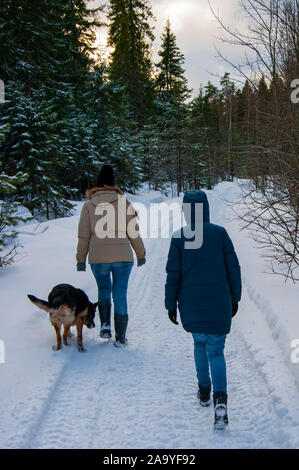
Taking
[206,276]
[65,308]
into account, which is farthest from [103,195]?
[206,276]

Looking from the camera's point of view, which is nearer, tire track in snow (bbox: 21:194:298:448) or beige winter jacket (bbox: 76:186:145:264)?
tire track in snow (bbox: 21:194:298:448)

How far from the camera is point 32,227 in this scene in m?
12.0

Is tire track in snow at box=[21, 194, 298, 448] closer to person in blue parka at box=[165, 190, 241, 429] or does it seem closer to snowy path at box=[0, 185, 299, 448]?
snowy path at box=[0, 185, 299, 448]

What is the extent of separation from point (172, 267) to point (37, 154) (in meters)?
11.8

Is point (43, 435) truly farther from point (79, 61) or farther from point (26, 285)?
point (79, 61)

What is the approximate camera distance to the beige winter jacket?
438 cm

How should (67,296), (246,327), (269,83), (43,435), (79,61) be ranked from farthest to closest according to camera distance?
1. (79,61)
2. (269,83)
3. (246,327)
4. (67,296)
5. (43,435)

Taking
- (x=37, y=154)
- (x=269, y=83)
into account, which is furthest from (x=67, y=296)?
(x=37, y=154)

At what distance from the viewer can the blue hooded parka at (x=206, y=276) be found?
2.90 meters

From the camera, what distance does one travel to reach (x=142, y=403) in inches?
131

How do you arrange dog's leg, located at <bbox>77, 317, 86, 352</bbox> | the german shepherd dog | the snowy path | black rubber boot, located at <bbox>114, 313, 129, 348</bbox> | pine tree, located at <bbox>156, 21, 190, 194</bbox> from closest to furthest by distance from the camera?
the snowy path
the german shepherd dog
dog's leg, located at <bbox>77, 317, 86, 352</bbox>
black rubber boot, located at <bbox>114, 313, 129, 348</bbox>
pine tree, located at <bbox>156, 21, 190, 194</bbox>

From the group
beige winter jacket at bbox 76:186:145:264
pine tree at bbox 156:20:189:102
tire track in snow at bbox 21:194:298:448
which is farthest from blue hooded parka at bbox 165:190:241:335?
pine tree at bbox 156:20:189:102

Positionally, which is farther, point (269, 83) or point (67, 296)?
point (269, 83)

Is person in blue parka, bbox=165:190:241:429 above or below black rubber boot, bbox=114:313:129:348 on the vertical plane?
above
